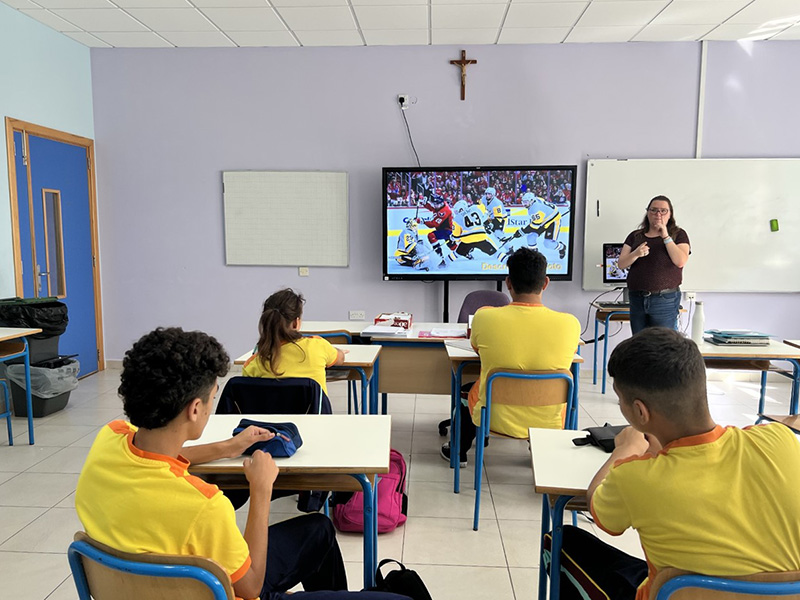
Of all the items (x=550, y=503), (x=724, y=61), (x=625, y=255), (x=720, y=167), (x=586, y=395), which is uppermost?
(x=724, y=61)

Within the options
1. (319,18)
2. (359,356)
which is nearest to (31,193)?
(319,18)

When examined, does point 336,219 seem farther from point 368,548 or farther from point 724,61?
point 368,548

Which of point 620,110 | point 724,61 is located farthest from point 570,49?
point 724,61

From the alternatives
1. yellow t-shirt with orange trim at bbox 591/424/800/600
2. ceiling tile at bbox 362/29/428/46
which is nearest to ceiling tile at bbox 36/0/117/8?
ceiling tile at bbox 362/29/428/46

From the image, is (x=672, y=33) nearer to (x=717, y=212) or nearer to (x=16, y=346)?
(x=717, y=212)

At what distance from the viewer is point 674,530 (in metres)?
1.08

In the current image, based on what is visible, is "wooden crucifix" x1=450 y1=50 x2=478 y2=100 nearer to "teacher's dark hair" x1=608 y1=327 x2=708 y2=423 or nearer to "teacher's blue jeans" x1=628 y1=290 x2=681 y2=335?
"teacher's blue jeans" x1=628 y1=290 x2=681 y2=335

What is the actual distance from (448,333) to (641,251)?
147cm

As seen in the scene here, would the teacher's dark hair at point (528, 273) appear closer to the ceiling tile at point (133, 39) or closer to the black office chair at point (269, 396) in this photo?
the black office chair at point (269, 396)

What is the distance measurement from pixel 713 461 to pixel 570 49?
4.84 meters

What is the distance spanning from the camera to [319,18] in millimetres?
4551

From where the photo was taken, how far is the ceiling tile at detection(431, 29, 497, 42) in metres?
4.83

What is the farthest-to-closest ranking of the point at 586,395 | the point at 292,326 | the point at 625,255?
1. the point at 586,395
2. the point at 625,255
3. the point at 292,326

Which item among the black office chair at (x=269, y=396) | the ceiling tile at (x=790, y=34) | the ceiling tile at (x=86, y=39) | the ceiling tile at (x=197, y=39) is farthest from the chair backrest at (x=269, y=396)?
the ceiling tile at (x=790, y=34)
